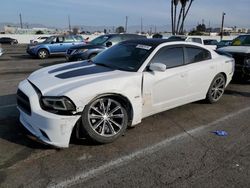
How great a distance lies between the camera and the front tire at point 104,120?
3666mm

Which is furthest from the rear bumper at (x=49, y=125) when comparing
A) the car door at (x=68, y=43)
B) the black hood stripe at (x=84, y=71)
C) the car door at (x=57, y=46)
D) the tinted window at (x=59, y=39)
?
the tinted window at (x=59, y=39)

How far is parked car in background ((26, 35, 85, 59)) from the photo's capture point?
16781mm

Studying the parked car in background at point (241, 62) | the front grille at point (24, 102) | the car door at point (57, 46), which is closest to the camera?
the front grille at point (24, 102)

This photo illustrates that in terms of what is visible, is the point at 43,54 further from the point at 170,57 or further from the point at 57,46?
the point at 170,57

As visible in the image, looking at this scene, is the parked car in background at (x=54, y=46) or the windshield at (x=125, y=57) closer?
the windshield at (x=125, y=57)

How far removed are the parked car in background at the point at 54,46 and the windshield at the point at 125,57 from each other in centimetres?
1267

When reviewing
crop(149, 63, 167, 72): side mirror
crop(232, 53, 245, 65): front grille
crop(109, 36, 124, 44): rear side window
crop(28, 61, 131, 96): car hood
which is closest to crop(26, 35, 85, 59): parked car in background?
crop(109, 36, 124, 44): rear side window

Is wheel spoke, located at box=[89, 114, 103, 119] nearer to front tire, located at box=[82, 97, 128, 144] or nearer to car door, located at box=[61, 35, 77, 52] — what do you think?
front tire, located at box=[82, 97, 128, 144]

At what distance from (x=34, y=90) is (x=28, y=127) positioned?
0.53m

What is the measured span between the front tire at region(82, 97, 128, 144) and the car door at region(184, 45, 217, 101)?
1749 mm

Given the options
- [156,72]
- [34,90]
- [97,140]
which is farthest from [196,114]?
[34,90]

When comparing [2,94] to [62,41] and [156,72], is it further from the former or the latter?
[62,41]

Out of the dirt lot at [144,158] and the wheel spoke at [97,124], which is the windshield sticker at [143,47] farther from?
the wheel spoke at [97,124]

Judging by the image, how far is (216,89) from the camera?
19.4ft
